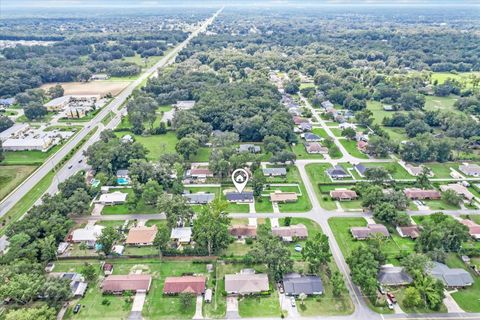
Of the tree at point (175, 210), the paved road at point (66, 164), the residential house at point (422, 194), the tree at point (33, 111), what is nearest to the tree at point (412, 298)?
the residential house at point (422, 194)

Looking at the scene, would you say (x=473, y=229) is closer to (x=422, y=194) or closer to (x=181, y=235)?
(x=422, y=194)

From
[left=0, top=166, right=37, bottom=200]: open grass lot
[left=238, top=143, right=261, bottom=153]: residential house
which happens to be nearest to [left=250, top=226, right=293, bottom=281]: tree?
[left=238, top=143, right=261, bottom=153]: residential house

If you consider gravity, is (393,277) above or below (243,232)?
above

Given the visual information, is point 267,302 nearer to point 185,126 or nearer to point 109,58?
point 185,126

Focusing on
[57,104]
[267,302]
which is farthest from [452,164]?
[57,104]

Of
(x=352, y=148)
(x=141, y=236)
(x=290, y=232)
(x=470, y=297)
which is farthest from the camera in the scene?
(x=352, y=148)

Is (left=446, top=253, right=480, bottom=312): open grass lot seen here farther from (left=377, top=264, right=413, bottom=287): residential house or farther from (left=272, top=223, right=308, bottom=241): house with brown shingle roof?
(left=272, top=223, right=308, bottom=241): house with brown shingle roof

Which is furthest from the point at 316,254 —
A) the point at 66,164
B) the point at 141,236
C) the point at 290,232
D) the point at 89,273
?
the point at 66,164
